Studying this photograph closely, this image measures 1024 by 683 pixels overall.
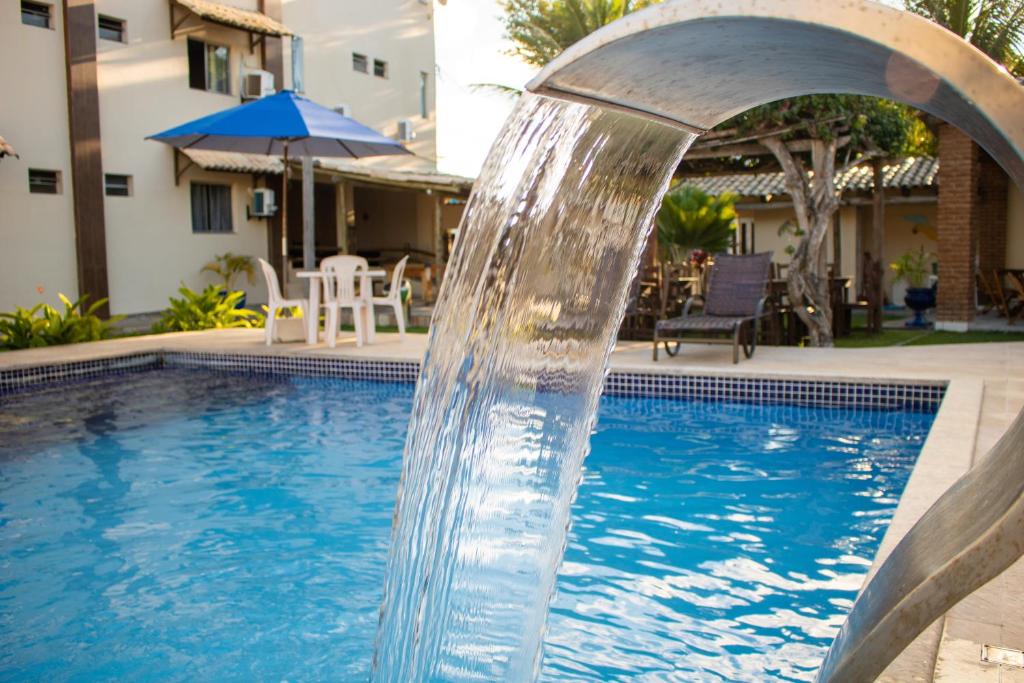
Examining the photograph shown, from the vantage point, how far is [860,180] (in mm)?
17906

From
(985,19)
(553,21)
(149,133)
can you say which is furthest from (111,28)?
(985,19)

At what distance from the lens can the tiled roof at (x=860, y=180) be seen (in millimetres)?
17203

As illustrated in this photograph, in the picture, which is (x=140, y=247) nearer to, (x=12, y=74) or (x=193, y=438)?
(x=12, y=74)

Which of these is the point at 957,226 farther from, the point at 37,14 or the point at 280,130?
the point at 37,14

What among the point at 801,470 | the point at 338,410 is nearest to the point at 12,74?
the point at 338,410

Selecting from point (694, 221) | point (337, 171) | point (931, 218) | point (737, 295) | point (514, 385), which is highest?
point (337, 171)

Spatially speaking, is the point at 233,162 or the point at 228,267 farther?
the point at 228,267

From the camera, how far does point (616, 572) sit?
4016 mm

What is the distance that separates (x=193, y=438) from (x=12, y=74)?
956 cm

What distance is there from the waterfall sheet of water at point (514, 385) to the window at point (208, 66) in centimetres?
1534

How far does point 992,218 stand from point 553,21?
801cm

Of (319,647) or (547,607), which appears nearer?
(547,607)

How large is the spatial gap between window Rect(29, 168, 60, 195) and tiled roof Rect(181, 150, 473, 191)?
221 cm

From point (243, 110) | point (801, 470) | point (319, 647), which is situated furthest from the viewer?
point (243, 110)
